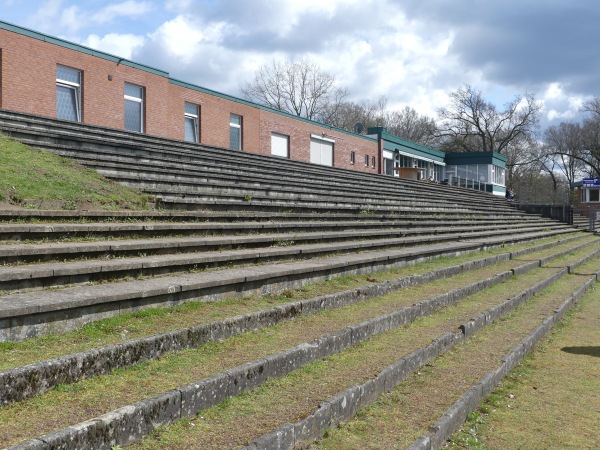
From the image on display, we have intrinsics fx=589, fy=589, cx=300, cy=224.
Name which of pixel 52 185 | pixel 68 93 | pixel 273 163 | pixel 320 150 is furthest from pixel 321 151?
pixel 52 185

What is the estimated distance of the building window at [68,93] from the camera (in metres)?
18.7

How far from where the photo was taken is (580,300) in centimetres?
1145

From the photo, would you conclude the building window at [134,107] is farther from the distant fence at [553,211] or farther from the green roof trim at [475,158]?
the green roof trim at [475,158]

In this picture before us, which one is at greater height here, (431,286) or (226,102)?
(226,102)

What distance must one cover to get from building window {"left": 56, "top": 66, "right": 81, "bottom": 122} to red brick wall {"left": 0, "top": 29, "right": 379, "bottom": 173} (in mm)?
201

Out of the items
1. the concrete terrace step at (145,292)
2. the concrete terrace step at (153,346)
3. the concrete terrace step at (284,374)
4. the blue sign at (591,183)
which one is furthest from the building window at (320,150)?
the blue sign at (591,183)

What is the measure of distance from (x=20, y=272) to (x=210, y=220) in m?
5.08

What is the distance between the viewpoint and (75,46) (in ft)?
61.8

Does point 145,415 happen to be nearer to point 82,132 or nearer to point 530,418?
point 530,418

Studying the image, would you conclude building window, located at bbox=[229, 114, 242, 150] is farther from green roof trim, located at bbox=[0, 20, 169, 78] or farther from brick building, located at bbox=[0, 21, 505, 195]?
green roof trim, located at bbox=[0, 20, 169, 78]

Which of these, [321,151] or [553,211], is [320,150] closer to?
[321,151]

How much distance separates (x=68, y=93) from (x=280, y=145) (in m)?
12.2

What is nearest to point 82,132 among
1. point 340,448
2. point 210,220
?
point 210,220

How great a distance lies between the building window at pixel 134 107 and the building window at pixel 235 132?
203 inches
